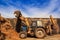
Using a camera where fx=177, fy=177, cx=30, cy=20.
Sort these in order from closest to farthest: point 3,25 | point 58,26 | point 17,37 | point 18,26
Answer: point 3,25 < point 17,37 < point 18,26 < point 58,26

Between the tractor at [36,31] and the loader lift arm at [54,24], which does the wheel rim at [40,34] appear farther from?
the loader lift arm at [54,24]

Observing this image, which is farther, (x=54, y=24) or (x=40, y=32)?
(x=54, y=24)

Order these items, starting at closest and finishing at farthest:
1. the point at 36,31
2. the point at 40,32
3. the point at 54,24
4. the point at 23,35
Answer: the point at 36,31 → the point at 23,35 → the point at 40,32 → the point at 54,24

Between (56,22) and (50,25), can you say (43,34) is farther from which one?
(56,22)

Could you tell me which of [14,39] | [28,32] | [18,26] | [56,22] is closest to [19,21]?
[18,26]

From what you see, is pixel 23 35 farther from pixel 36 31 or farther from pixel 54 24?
pixel 54 24

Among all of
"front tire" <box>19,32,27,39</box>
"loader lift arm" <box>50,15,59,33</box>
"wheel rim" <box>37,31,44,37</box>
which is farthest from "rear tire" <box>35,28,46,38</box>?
"loader lift arm" <box>50,15,59,33</box>

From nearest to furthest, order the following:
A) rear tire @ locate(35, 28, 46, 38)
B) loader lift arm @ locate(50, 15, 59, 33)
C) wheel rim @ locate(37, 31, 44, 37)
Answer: rear tire @ locate(35, 28, 46, 38)
wheel rim @ locate(37, 31, 44, 37)
loader lift arm @ locate(50, 15, 59, 33)

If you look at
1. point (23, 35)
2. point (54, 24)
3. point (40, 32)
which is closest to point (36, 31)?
point (40, 32)

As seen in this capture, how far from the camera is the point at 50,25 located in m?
23.3

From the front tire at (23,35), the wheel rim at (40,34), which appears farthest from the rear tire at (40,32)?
the front tire at (23,35)

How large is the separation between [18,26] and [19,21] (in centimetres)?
72

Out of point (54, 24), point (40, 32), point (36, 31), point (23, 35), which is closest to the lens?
point (36, 31)

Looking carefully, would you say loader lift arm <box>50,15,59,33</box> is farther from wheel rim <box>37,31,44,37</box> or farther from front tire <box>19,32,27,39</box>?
front tire <box>19,32,27,39</box>
